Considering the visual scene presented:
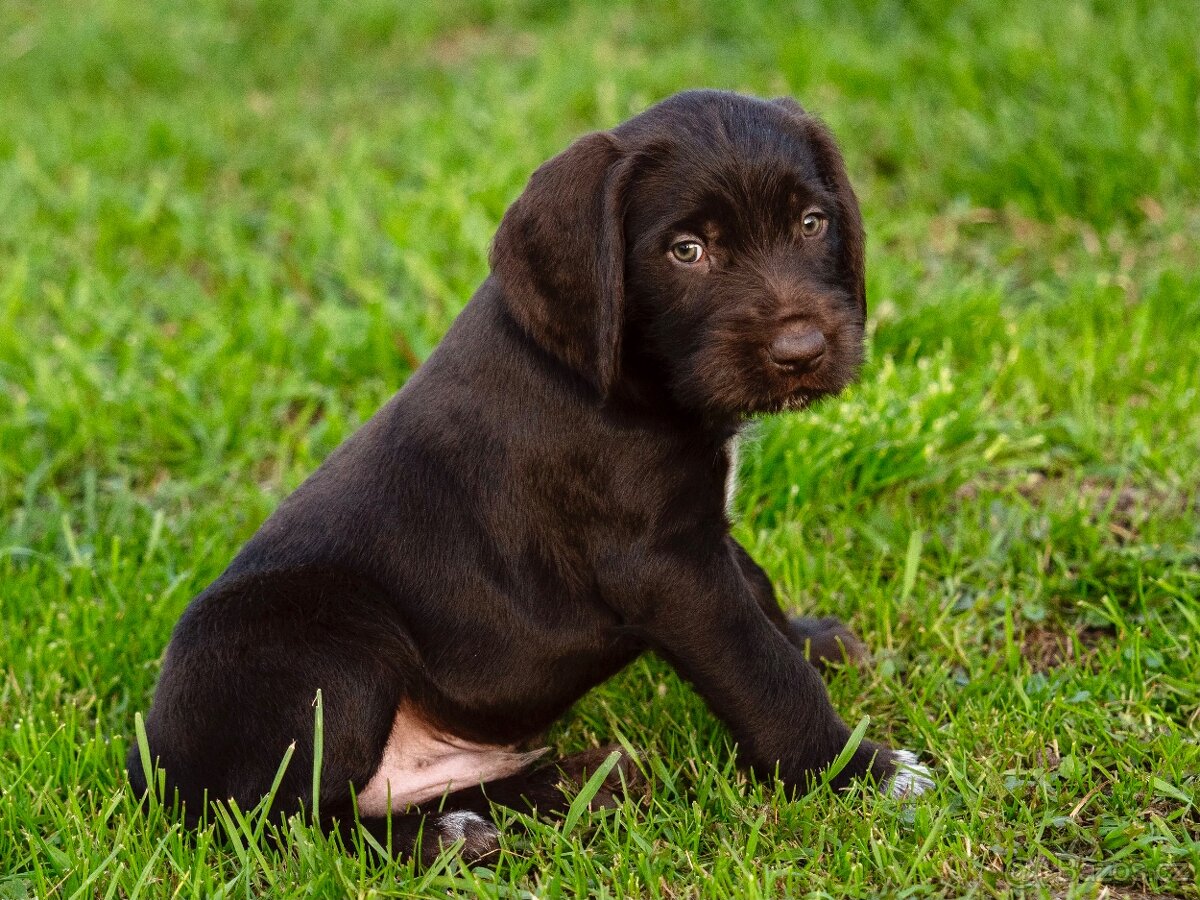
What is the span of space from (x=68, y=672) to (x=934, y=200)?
436 centimetres

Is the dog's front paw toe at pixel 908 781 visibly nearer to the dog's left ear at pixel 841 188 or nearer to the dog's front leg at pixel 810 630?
the dog's front leg at pixel 810 630

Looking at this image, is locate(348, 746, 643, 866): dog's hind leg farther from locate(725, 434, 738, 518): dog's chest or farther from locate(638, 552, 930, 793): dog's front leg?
locate(725, 434, 738, 518): dog's chest

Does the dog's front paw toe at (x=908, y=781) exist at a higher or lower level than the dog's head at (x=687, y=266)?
lower

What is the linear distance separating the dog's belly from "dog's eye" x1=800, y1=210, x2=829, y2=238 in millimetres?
1397

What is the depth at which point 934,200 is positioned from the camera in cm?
648

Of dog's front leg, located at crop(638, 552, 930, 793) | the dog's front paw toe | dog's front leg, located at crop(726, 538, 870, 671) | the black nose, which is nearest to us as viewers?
the black nose

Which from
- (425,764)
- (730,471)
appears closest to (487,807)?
(425,764)

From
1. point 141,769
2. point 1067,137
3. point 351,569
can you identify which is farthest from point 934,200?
point 141,769

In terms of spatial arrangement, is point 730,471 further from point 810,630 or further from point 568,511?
point 810,630

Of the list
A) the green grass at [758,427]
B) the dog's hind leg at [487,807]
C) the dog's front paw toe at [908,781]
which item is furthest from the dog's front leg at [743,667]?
the dog's hind leg at [487,807]

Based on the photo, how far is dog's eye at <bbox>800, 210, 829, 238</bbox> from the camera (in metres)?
3.14

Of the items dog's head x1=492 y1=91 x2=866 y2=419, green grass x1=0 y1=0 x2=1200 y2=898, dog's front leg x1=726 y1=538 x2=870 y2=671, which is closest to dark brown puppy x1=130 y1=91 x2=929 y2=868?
dog's head x1=492 y1=91 x2=866 y2=419

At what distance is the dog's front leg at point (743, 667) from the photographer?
9.98ft

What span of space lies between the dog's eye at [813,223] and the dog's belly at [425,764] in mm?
1397
